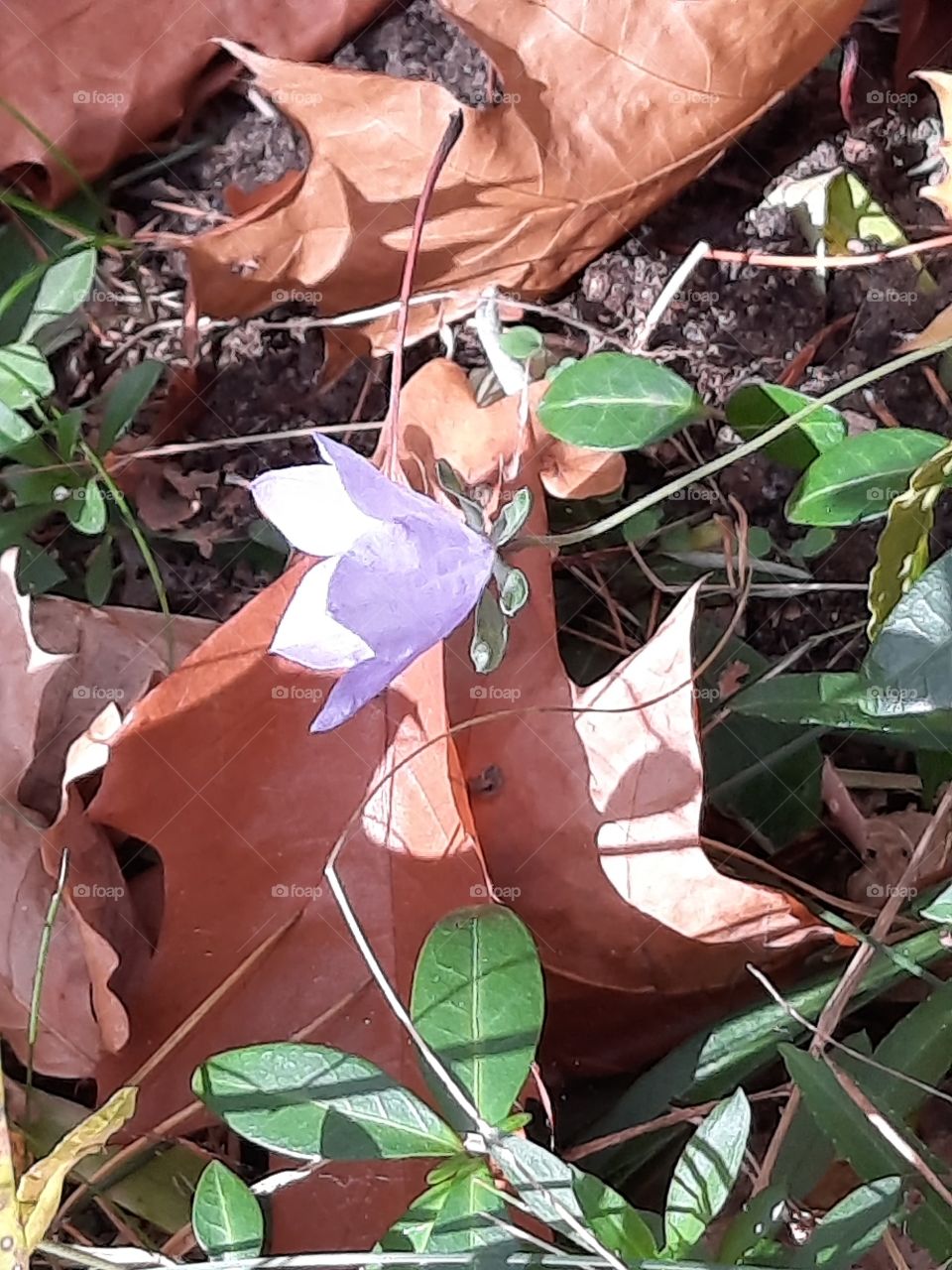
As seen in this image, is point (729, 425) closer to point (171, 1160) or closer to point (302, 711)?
point (302, 711)

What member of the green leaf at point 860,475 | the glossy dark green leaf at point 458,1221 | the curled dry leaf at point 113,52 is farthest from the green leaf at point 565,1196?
the curled dry leaf at point 113,52

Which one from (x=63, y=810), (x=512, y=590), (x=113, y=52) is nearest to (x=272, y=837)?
(x=63, y=810)

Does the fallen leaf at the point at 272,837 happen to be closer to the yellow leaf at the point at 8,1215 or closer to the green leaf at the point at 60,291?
the yellow leaf at the point at 8,1215

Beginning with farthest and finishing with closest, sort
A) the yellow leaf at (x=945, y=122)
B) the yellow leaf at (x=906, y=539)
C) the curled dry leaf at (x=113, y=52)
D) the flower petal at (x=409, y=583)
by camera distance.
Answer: the curled dry leaf at (x=113, y=52), the yellow leaf at (x=945, y=122), the yellow leaf at (x=906, y=539), the flower petal at (x=409, y=583)

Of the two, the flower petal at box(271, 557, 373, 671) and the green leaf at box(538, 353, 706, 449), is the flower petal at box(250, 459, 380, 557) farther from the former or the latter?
the green leaf at box(538, 353, 706, 449)

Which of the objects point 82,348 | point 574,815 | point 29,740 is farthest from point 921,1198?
point 82,348

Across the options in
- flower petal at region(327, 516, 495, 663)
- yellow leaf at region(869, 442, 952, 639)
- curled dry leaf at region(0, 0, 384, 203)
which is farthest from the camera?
curled dry leaf at region(0, 0, 384, 203)

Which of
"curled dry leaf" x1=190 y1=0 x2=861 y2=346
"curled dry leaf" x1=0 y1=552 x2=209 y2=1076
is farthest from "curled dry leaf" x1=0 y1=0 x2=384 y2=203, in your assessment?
"curled dry leaf" x1=0 y1=552 x2=209 y2=1076
